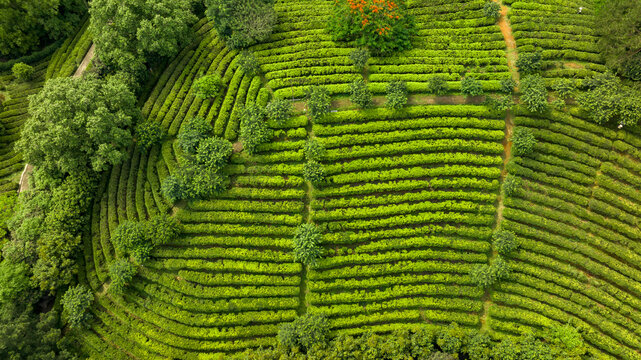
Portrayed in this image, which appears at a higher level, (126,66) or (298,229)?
(126,66)

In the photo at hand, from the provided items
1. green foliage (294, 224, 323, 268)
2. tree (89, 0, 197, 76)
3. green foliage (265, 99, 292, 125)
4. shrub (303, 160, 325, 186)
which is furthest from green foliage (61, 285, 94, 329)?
green foliage (265, 99, 292, 125)

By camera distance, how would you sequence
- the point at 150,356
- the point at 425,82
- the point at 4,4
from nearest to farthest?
the point at 150,356 < the point at 425,82 < the point at 4,4

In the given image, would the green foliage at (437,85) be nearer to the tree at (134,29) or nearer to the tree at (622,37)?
the tree at (622,37)

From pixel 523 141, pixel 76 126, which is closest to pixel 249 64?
pixel 76 126

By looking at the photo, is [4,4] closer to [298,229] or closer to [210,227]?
[210,227]

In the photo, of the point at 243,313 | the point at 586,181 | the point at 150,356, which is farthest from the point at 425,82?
the point at 150,356

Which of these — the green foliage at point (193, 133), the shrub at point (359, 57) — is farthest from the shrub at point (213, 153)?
the shrub at point (359, 57)

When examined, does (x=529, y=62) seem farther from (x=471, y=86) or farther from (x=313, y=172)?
(x=313, y=172)
